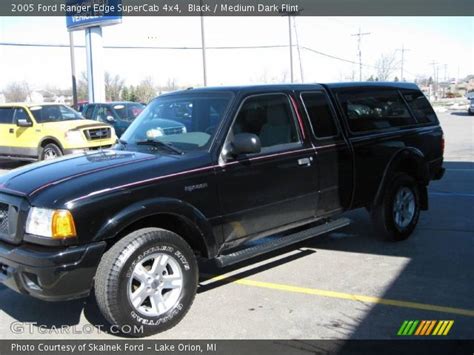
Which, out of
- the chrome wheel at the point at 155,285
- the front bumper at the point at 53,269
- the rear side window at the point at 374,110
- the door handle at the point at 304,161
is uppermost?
the rear side window at the point at 374,110

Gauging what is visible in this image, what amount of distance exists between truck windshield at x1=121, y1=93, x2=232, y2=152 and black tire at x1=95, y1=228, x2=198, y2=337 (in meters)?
0.96

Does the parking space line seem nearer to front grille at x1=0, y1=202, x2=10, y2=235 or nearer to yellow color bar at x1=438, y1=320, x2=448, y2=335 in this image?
yellow color bar at x1=438, y1=320, x2=448, y2=335

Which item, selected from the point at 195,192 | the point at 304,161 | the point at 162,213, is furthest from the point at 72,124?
the point at 162,213

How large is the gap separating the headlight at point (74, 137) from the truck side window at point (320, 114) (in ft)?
30.7

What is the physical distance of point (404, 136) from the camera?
6.55m

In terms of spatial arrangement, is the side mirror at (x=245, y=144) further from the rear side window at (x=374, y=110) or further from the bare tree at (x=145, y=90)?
the bare tree at (x=145, y=90)

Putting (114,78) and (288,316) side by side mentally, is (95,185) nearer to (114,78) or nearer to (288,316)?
(288,316)

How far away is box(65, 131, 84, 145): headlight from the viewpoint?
44.7 ft

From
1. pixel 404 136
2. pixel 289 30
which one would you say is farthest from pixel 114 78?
pixel 404 136

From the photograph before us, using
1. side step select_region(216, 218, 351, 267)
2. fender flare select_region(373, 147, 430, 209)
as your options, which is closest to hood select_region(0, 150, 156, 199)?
side step select_region(216, 218, 351, 267)

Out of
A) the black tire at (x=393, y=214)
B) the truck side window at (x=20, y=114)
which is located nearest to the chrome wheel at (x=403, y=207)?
the black tire at (x=393, y=214)

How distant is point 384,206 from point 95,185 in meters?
3.65

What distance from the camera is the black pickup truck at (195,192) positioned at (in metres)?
3.77

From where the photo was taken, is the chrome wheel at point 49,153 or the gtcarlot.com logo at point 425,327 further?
the chrome wheel at point 49,153
